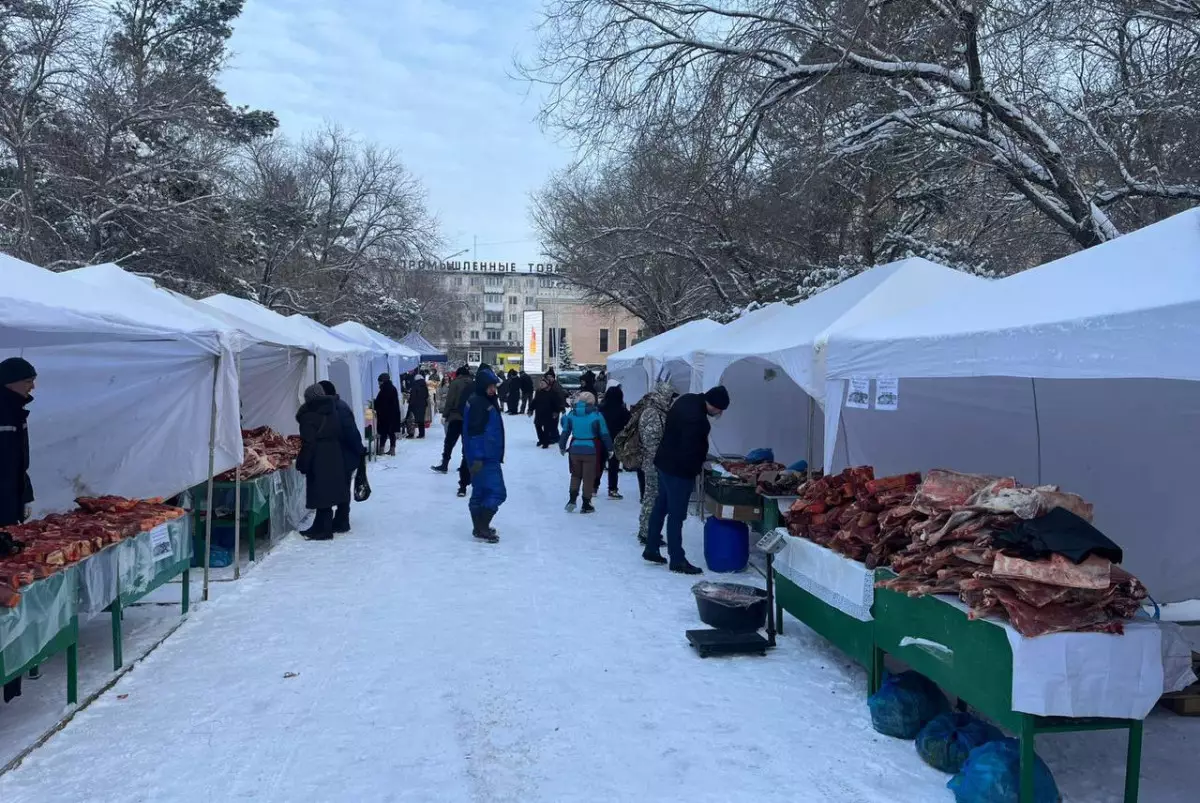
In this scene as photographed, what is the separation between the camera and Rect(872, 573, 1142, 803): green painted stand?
351 cm

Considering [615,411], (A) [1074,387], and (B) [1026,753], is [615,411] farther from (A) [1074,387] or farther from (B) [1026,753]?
(B) [1026,753]

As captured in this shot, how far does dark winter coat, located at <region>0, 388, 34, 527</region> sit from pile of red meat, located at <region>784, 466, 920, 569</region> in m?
5.16

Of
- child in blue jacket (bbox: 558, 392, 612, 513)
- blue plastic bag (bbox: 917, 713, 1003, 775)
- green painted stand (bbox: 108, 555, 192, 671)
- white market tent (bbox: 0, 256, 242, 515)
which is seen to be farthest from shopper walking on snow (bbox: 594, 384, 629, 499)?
blue plastic bag (bbox: 917, 713, 1003, 775)

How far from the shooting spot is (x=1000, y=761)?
3.60 meters

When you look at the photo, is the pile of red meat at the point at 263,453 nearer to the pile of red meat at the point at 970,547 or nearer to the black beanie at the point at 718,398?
the black beanie at the point at 718,398

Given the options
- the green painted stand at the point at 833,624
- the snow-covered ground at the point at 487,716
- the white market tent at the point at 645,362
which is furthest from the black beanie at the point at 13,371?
the white market tent at the point at 645,362

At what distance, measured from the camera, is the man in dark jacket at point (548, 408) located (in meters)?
20.0

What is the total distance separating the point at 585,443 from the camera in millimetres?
11164

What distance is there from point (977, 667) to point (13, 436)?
5.81 metres

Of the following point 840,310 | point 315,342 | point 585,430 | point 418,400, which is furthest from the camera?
point 418,400

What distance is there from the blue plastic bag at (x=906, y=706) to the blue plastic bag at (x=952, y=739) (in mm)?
198

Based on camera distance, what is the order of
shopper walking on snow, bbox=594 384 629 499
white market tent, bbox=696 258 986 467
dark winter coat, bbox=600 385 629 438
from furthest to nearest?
dark winter coat, bbox=600 385 629 438 → shopper walking on snow, bbox=594 384 629 499 → white market tent, bbox=696 258 986 467

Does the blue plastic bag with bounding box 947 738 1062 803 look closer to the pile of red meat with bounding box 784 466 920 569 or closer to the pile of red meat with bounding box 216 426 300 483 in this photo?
the pile of red meat with bounding box 784 466 920 569

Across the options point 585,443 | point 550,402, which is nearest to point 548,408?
point 550,402
